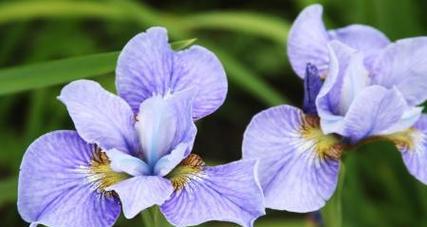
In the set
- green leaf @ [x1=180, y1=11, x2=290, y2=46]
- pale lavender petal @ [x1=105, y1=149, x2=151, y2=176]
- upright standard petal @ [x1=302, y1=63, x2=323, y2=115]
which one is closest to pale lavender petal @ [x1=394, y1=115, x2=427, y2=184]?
upright standard petal @ [x1=302, y1=63, x2=323, y2=115]

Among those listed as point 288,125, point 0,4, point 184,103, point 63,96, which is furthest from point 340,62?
point 0,4

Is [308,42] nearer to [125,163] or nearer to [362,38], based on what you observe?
[362,38]

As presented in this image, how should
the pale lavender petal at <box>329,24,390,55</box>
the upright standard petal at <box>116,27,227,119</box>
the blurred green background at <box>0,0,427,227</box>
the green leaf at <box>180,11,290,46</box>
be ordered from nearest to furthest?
the upright standard petal at <box>116,27,227,119</box> < the pale lavender petal at <box>329,24,390,55</box> < the blurred green background at <box>0,0,427,227</box> < the green leaf at <box>180,11,290,46</box>

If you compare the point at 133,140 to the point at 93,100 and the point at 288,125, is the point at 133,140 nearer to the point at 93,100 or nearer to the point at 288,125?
the point at 93,100

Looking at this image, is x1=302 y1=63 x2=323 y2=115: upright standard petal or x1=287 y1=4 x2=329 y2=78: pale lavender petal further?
x1=287 y1=4 x2=329 y2=78: pale lavender petal

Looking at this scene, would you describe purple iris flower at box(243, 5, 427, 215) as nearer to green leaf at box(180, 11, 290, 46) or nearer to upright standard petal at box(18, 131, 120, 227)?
upright standard petal at box(18, 131, 120, 227)

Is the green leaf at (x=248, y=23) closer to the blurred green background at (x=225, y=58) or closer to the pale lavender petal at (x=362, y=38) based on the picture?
the blurred green background at (x=225, y=58)
